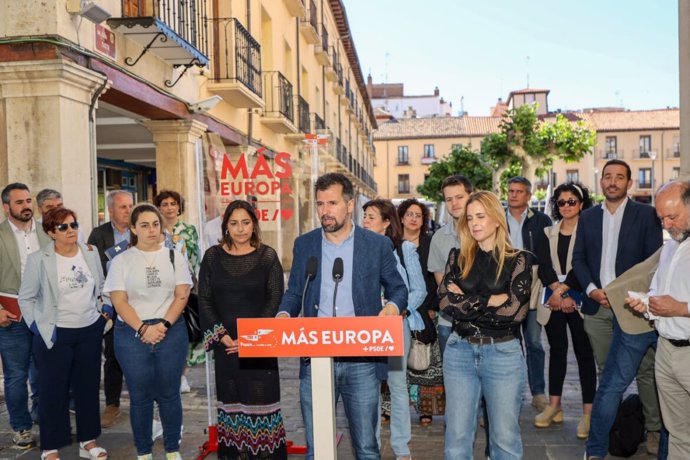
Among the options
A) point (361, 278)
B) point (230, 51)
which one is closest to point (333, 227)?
point (361, 278)

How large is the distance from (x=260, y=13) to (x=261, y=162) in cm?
918

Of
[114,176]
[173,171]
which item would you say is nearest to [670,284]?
[173,171]

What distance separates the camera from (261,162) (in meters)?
7.64

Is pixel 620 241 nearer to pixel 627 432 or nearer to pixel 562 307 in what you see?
pixel 562 307

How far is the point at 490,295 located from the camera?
3619 millimetres

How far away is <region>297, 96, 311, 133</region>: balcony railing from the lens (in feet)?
63.8

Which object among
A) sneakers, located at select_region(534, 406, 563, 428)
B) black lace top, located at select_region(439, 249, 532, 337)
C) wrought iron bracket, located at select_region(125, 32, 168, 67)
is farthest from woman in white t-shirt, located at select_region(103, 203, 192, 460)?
wrought iron bracket, located at select_region(125, 32, 168, 67)

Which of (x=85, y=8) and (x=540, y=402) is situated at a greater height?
(x=85, y=8)

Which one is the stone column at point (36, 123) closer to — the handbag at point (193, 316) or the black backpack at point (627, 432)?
the handbag at point (193, 316)

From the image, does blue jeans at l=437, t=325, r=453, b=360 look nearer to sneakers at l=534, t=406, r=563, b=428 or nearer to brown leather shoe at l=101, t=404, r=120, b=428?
sneakers at l=534, t=406, r=563, b=428

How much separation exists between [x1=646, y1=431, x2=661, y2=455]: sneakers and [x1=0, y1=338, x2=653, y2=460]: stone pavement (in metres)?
0.05

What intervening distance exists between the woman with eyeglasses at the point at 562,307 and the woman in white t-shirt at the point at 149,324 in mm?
2881

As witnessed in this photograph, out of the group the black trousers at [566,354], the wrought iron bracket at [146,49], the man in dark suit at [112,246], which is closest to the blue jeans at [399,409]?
the black trousers at [566,354]

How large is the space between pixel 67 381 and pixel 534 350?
3.79 metres
